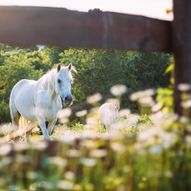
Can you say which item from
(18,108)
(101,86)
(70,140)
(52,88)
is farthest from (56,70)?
(101,86)

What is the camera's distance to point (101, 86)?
29891mm

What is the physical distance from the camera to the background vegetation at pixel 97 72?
29344mm

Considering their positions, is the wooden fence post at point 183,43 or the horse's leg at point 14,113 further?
the horse's leg at point 14,113

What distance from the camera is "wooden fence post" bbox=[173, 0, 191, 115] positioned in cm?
394

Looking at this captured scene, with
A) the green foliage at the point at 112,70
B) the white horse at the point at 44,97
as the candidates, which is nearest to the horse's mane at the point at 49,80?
the white horse at the point at 44,97

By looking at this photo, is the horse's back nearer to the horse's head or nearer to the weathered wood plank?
the horse's head

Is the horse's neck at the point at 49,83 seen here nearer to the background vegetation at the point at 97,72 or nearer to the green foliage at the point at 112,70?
the background vegetation at the point at 97,72

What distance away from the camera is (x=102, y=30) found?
12.3ft

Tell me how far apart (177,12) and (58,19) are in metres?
0.79

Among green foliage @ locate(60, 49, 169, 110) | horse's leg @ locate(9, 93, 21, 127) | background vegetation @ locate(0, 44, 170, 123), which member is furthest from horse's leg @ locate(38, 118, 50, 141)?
green foliage @ locate(60, 49, 169, 110)

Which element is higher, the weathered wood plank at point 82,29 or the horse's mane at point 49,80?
the weathered wood plank at point 82,29

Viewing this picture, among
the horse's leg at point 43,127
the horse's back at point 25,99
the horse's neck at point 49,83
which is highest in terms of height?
the horse's neck at point 49,83

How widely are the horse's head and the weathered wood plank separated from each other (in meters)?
Result: 8.21

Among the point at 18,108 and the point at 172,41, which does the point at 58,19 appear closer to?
the point at 172,41
